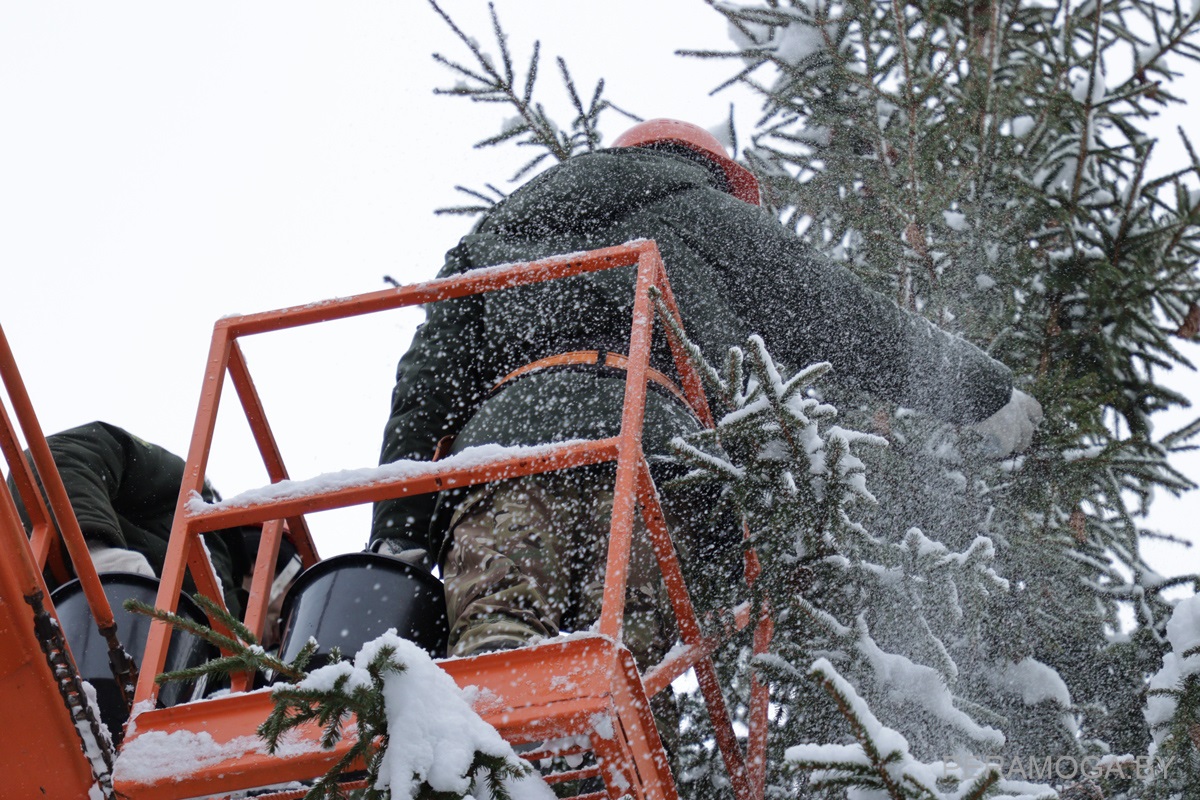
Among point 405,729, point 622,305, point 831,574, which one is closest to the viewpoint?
point 405,729

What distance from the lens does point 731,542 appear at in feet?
11.8

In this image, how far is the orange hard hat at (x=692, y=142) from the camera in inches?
190

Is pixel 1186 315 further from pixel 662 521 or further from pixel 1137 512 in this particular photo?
pixel 662 521

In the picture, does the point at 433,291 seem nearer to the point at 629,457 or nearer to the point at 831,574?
the point at 629,457

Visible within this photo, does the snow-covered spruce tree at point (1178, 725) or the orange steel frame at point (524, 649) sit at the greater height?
the orange steel frame at point (524, 649)

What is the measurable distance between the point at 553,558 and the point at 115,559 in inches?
52.0

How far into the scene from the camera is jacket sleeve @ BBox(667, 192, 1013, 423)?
4.03 meters

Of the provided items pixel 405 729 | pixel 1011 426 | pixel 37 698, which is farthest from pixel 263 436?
pixel 1011 426

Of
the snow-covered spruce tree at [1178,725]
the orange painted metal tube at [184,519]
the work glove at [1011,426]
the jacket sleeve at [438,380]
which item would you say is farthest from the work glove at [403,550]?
the work glove at [1011,426]

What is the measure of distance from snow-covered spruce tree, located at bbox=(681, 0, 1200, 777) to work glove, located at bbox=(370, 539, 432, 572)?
1.85 m

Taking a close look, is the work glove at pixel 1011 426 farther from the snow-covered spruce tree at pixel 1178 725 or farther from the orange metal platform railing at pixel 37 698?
the orange metal platform railing at pixel 37 698

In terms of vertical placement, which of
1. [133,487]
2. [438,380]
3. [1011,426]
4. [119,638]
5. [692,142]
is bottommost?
[119,638]

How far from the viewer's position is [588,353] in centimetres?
349

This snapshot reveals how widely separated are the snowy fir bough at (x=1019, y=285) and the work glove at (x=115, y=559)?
1.68 m
